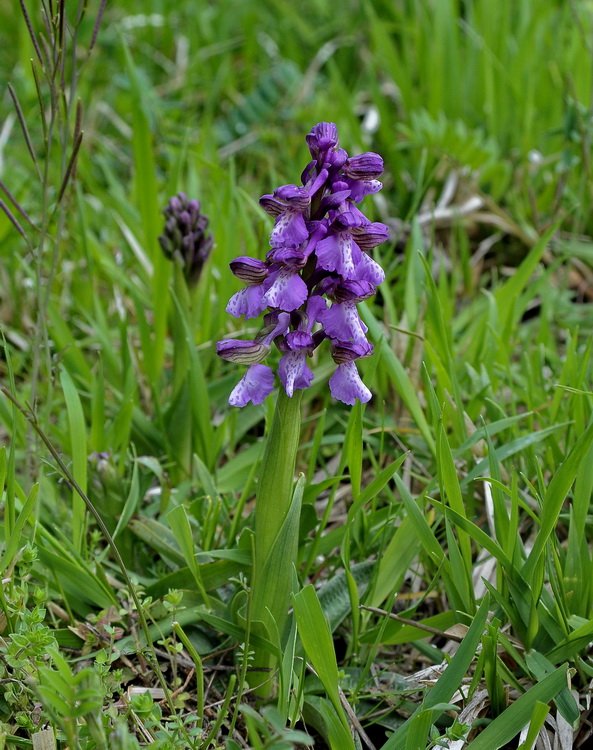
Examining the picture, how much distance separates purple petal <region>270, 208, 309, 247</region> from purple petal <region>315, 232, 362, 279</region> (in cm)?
3

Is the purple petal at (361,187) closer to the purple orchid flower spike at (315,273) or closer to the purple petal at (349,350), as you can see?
the purple orchid flower spike at (315,273)

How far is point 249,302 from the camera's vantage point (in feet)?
4.59

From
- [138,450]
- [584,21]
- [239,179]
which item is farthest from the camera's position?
[584,21]

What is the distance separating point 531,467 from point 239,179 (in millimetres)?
2387

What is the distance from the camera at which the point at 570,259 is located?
3045 mm

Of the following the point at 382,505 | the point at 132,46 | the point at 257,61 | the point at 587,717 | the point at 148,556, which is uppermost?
the point at 132,46

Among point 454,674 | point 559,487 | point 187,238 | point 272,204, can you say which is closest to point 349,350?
point 272,204

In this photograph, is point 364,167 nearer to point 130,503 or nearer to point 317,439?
point 317,439

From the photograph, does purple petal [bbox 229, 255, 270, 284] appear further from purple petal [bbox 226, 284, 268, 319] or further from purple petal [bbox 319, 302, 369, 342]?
purple petal [bbox 319, 302, 369, 342]

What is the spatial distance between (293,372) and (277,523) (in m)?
0.32

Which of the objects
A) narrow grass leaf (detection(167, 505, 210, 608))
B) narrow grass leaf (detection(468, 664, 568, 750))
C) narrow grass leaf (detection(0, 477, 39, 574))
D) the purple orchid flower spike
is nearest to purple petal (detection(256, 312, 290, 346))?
the purple orchid flower spike

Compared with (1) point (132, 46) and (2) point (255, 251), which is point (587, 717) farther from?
(1) point (132, 46)

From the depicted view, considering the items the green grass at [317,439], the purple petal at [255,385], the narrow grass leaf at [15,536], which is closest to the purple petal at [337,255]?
the purple petal at [255,385]

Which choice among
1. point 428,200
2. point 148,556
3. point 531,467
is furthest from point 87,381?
point 428,200
